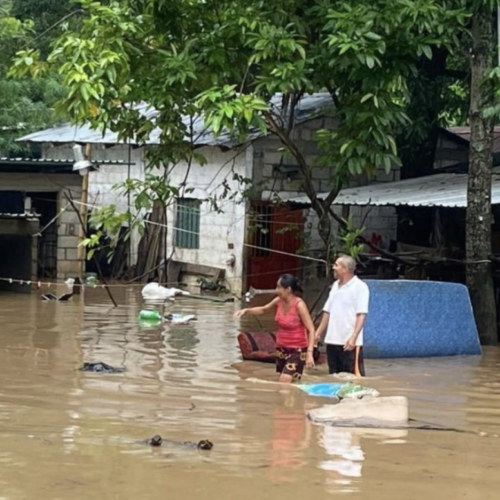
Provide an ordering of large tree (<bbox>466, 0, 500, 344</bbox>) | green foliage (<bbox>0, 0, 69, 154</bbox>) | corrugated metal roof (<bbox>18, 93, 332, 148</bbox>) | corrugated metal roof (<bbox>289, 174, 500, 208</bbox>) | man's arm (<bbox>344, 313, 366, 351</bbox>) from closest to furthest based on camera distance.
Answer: man's arm (<bbox>344, 313, 366, 351</bbox>), large tree (<bbox>466, 0, 500, 344</bbox>), corrugated metal roof (<bbox>289, 174, 500, 208</bbox>), corrugated metal roof (<bbox>18, 93, 332, 148</bbox>), green foliage (<bbox>0, 0, 69, 154</bbox>)

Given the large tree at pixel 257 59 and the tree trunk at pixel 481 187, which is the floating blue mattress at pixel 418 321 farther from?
the large tree at pixel 257 59

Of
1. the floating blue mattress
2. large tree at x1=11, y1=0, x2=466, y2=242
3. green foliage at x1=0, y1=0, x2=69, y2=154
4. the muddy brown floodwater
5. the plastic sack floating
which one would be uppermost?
green foliage at x1=0, y1=0, x2=69, y2=154

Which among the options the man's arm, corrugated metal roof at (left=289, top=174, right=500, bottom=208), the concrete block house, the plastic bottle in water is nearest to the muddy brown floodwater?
the man's arm

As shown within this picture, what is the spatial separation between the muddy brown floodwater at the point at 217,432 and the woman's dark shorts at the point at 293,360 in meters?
0.27

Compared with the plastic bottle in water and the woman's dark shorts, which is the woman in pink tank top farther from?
the plastic bottle in water

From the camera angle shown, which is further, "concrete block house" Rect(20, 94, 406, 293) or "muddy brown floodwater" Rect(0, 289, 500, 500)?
"concrete block house" Rect(20, 94, 406, 293)

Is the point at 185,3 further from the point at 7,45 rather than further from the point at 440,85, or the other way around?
the point at 7,45

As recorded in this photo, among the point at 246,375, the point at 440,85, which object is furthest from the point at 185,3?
the point at 440,85

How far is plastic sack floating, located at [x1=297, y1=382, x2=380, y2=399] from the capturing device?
9334 mm

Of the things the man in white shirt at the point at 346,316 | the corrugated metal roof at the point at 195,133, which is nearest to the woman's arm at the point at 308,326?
the man in white shirt at the point at 346,316

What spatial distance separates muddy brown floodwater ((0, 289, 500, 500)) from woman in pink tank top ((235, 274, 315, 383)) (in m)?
0.31

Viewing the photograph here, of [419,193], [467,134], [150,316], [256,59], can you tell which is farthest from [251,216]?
[467,134]

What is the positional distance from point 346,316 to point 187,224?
14236 mm

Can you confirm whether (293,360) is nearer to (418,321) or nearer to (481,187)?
(418,321)
